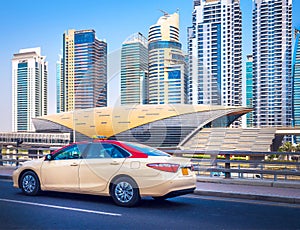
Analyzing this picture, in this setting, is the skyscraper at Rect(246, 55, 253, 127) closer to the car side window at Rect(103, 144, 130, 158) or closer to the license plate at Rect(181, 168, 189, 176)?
the license plate at Rect(181, 168, 189, 176)

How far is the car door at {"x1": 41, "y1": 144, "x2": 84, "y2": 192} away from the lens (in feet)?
25.9

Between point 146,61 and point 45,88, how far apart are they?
216ft

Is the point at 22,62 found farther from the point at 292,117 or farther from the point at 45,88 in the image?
the point at 292,117

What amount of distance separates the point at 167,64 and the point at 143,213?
6.69 m

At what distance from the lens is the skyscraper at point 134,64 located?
12688 mm

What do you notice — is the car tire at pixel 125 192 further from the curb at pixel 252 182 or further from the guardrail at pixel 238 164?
the curb at pixel 252 182

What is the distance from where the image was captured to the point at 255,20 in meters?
82.8

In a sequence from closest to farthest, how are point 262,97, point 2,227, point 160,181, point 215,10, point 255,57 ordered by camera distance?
point 2,227 → point 160,181 → point 215,10 → point 262,97 → point 255,57

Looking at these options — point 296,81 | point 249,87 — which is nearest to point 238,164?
point 249,87

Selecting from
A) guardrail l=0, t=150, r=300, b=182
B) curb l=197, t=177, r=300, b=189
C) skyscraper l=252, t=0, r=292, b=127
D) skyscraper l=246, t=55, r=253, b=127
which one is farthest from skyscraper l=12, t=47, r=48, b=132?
curb l=197, t=177, r=300, b=189

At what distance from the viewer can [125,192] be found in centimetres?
725

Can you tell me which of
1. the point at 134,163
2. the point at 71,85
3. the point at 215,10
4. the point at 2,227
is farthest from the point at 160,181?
the point at 215,10

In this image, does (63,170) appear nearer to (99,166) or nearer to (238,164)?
(99,166)

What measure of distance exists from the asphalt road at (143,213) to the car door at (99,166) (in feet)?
1.44
